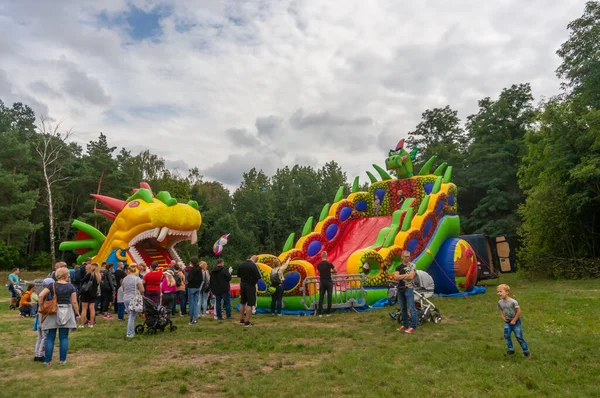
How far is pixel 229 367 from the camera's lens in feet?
17.6

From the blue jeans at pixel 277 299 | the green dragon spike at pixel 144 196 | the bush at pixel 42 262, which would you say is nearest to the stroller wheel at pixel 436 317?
the blue jeans at pixel 277 299

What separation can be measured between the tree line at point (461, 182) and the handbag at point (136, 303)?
1579 cm

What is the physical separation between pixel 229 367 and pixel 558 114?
59.1 feet

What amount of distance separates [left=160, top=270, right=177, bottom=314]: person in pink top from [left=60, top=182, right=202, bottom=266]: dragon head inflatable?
3.84 metres

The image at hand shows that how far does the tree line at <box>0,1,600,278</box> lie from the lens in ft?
59.7

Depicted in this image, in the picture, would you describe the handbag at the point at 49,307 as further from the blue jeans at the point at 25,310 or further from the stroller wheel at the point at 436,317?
the blue jeans at the point at 25,310

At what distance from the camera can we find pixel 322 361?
5523 mm

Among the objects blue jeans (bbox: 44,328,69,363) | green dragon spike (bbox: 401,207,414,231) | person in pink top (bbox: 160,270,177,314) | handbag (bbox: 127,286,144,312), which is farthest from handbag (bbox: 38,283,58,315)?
green dragon spike (bbox: 401,207,414,231)

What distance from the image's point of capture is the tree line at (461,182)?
18188 millimetres

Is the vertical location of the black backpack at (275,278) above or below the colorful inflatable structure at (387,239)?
below

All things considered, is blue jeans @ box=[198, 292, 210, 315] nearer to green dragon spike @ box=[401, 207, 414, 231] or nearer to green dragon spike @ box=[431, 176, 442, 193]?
green dragon spike @ box=[401, 207, 414, 231]

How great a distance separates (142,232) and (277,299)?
469cm

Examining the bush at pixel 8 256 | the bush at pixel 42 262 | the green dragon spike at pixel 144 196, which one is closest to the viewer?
the green dragon spike at pixel 144 196

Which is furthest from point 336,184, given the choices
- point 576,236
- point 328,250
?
point 328,250
